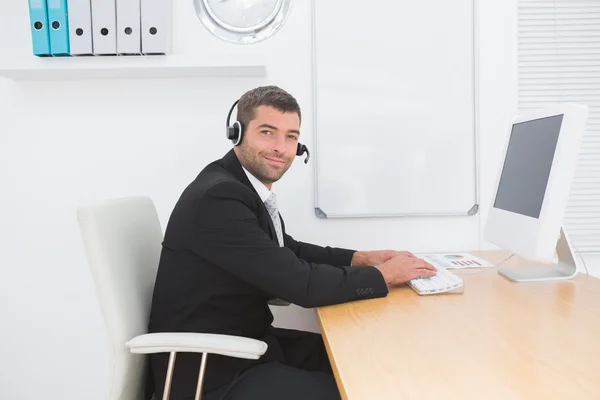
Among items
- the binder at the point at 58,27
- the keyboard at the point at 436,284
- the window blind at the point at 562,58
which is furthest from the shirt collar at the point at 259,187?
the window blind at the point at 562,58

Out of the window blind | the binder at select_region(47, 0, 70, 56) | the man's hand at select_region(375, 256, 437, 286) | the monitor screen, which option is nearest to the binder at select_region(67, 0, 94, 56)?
the binder at select_region(47, 0, 70, 56)

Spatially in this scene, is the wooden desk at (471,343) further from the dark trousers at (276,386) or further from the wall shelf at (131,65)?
the wall shelf at (131,65)

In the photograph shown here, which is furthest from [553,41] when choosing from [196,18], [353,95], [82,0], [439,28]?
[82,0]

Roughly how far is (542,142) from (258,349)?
3.48 ft

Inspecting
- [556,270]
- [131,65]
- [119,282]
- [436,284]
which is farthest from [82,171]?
[556,270]

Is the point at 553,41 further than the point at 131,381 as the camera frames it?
Yes

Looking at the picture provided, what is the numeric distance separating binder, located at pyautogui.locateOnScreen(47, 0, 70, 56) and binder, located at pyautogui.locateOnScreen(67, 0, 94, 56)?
0.02 metres

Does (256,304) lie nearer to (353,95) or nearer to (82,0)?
(353,95)

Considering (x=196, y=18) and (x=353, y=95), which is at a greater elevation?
(x=196, y=18)

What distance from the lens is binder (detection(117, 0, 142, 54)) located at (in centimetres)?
195

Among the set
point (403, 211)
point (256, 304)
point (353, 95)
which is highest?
point (353, 95)

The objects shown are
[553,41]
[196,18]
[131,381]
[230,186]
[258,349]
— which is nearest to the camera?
[258,349]

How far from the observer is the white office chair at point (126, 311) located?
1126 millimetres

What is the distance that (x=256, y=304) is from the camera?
149cm
